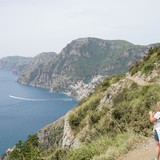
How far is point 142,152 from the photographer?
37.7ft

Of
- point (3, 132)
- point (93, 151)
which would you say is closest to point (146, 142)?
point (93, 151)

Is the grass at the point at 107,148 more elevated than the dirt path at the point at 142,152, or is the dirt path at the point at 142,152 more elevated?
the grass at the point at 107,148

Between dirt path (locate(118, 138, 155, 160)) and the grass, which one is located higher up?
the grass

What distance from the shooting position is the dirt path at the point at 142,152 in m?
11.0

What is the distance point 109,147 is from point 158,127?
2.48 meters

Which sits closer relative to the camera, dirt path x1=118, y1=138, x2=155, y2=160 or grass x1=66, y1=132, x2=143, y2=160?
dirt path x1=118, y1=138, x2=155, y2=160

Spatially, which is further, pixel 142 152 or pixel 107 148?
pixel 107 148

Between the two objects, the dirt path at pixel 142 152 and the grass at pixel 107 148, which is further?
the grass at pixel 107 148

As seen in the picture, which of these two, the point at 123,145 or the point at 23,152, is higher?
the point at 123,145

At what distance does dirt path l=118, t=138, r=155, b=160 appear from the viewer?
36.1 feet

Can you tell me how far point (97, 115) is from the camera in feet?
130

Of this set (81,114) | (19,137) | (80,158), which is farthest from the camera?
(19,137)

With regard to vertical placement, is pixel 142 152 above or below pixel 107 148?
below

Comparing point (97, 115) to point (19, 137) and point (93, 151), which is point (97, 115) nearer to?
point (93, 151)
